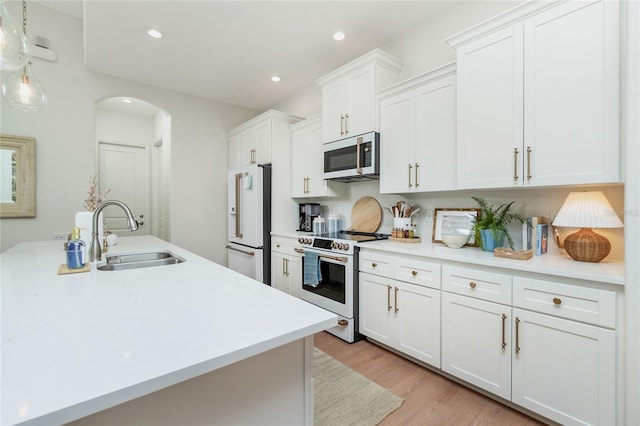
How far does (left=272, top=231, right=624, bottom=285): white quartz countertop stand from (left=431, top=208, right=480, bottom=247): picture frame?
21 centimetres

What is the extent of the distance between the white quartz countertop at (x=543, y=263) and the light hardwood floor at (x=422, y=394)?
0.87 meters

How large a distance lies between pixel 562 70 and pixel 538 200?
827 mm

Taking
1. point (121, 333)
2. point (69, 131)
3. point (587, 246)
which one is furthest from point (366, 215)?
point (69, 131)

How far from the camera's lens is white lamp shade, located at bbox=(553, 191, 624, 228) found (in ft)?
5.25

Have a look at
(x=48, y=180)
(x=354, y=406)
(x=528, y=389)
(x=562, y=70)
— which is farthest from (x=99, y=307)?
(x=48, y=180)

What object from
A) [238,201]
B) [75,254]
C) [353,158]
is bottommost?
[75,254]

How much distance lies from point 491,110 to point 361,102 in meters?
1.19

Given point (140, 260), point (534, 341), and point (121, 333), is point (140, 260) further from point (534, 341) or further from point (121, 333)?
point (534, 341)

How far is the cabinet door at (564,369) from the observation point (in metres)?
1.38

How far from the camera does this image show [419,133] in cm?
242

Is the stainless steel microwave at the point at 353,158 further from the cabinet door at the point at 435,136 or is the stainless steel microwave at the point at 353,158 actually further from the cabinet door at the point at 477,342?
the cabinet door at the point at 477,342

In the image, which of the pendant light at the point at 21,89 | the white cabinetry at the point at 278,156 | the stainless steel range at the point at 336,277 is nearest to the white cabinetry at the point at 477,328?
the stainless steel range at the point at 336,277

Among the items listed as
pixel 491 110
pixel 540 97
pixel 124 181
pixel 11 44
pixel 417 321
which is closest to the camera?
pixel 11 44

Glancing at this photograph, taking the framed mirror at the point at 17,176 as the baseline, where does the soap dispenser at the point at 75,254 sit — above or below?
below
